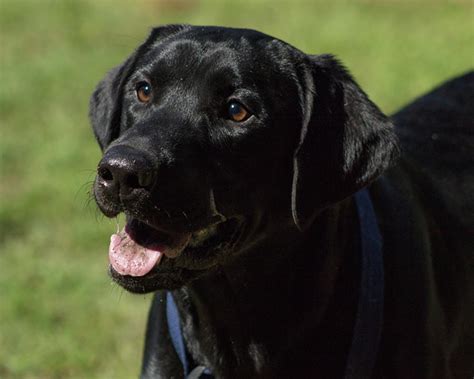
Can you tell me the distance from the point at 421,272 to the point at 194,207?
3.17 feet

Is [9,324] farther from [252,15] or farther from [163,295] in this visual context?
[252,15]

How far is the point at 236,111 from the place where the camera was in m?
3.92

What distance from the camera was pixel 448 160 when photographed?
4848 mm

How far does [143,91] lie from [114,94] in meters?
0.32

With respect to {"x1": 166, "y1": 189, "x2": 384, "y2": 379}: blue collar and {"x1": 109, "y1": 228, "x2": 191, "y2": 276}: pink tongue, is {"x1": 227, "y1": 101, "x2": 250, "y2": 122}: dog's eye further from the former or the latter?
{"x1": 166, "y1": 189, "x2": 384, "y2": 379}: blue collar

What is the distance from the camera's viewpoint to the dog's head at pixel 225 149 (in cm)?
367

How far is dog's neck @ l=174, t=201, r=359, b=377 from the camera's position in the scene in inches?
159

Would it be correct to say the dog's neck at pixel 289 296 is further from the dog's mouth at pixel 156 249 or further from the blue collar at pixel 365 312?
the dog's mouth at pixel 156 249

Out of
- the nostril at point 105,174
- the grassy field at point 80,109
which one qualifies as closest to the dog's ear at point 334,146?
the nostril at point 105,174

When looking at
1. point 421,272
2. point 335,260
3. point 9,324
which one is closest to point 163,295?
point 335,260

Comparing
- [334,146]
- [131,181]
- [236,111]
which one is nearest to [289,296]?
[334,146]

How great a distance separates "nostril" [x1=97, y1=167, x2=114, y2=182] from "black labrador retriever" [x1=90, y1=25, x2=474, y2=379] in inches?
Answer: 0.8

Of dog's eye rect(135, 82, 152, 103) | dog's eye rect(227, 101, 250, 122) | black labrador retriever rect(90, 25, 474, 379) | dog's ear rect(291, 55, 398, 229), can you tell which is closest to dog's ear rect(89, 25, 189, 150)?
black labrador retriever rect(90, 25, 474, 379)

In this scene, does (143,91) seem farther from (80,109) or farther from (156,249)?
(80,109)
